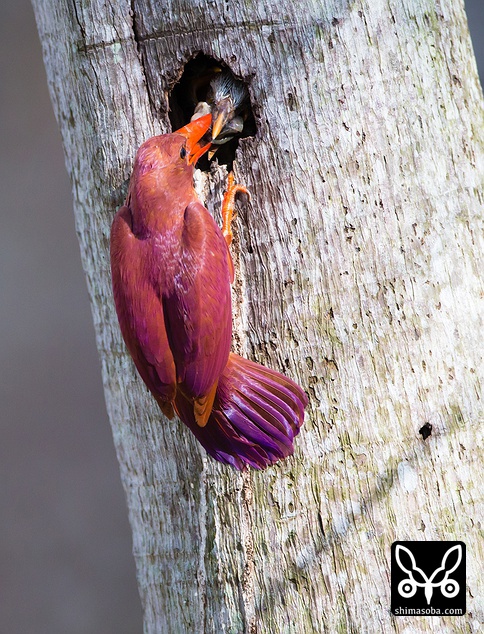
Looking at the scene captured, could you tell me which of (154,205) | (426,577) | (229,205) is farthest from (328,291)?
(426,577)

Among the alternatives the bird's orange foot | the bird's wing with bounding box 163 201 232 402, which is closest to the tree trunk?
the bird's orange foot

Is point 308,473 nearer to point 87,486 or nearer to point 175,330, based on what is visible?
point 175,330

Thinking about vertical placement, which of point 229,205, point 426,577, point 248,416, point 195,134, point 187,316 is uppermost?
point 195,134

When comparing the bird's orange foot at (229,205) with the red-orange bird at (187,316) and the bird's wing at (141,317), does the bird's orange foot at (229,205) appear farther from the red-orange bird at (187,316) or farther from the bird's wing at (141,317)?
the bird's wing at (141,317)

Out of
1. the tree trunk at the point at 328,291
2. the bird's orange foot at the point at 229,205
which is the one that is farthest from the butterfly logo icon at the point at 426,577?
the bird's orange foot at the point at 229,205

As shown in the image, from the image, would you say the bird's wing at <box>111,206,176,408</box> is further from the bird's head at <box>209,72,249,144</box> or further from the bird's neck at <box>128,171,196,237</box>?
the bird's head at <box>209,72,249,144</box>

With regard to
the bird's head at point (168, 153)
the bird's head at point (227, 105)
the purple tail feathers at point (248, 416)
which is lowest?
the purple tail feathers at point (248, 416)

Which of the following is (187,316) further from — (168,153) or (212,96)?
(212,96)
